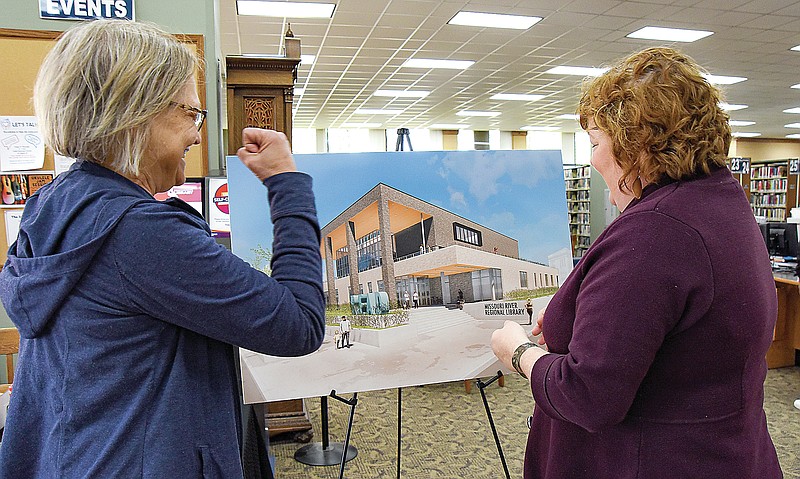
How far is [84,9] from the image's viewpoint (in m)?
2.49

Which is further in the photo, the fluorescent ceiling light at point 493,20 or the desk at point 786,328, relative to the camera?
the fluorescent ceiling light at point 493,20

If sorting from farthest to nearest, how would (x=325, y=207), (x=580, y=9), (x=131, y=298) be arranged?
(x=580, y=9) < (x=325, y=207) < (x=131, y=298)

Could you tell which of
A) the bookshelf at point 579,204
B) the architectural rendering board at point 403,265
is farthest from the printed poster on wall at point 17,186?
the bookshelf at point 579,204

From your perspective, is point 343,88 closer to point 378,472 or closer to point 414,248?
point 378,472

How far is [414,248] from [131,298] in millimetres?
1248

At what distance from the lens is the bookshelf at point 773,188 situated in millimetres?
11469

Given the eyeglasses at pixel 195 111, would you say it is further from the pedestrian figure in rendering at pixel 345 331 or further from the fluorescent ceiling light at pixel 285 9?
the fluorescent ceiling light at pixel 285 9

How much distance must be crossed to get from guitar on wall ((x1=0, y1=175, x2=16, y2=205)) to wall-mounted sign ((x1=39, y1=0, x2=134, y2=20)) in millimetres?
652

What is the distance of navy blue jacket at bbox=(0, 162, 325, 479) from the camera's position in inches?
34.9

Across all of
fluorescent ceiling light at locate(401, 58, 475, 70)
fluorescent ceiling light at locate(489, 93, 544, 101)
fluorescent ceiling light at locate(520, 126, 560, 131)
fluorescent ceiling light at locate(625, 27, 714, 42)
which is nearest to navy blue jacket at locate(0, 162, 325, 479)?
fluorescent ceiling light at locate(625, 27, 714, 42)

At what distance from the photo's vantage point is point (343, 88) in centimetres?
1039

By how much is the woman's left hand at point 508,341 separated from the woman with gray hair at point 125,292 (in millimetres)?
529

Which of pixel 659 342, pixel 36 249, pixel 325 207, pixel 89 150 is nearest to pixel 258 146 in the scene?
pixel 89 150

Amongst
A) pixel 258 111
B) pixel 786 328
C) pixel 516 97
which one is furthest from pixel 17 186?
pixel 516 97
